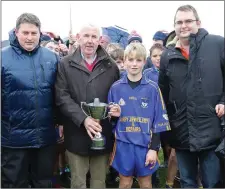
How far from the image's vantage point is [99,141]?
365cm

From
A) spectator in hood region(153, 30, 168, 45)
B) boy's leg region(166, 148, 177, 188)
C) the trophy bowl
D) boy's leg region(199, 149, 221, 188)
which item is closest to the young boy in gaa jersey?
the trophy bowl

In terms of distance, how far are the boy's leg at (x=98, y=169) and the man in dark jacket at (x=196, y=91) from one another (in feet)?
2.70

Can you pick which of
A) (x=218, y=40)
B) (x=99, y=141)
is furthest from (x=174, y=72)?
(x=99, y=141)

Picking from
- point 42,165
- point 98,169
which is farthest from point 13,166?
point 98,169

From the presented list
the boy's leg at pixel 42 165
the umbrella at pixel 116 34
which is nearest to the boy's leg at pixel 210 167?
the boy's leg at pixel 42 165

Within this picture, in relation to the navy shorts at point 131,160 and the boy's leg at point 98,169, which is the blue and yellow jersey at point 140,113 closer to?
the navy shorts at point 131,160

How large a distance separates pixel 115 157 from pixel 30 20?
5.64 feet

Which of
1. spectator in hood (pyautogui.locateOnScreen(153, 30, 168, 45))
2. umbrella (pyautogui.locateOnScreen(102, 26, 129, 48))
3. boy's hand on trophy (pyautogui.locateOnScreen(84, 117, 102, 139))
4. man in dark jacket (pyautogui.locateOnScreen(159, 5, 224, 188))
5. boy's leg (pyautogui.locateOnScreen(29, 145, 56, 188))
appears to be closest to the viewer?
man in dark jacket (pyautogui.locateOnScreen(159, 5, 224, 188))

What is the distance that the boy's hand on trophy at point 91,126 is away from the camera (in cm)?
360

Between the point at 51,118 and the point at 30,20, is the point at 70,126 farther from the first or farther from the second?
the point at 30,20

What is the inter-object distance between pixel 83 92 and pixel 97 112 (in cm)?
32

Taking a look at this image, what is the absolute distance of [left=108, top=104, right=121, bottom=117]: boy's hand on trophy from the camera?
365 centimetres

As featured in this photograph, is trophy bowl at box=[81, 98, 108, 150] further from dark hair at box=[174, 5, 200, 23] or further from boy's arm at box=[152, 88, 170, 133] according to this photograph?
dark hair at box=[174, 5, 200, 23]

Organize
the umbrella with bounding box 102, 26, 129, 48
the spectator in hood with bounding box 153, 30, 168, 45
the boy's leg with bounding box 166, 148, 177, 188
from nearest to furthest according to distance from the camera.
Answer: the boy's leg with bounding box 166, 148, 177, 188, the spectator in hood with bounding box 153, 30, 168, 45, the umbrella with bounding box 102, 26, 129, 48
